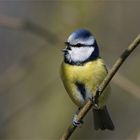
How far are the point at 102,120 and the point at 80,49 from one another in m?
0.62

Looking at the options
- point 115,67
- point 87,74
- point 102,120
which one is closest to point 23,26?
point 87,74

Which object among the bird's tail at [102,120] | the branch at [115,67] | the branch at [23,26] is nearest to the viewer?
the branch at [115,67]

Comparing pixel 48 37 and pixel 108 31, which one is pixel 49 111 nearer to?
pixel 108 31

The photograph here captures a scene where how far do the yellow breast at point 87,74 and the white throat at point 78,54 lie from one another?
41mm

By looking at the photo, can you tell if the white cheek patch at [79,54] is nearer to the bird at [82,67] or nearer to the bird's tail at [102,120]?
the bird at [82,67]

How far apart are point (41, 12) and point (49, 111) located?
1.05 metres

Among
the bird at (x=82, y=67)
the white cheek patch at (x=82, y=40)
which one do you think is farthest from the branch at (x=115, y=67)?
the white cheek patch at (x=82, y=40)

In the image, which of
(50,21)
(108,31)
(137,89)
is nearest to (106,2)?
(108,31)

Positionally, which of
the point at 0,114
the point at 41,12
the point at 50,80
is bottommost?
the point at 0,114

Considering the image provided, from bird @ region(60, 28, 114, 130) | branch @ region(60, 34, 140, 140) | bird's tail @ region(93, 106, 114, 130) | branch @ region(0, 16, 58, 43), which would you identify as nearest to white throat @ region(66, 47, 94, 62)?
bird @ region(60, 28, 114, 130)

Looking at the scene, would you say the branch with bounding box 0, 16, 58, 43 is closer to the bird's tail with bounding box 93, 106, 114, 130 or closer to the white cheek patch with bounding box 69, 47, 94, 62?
the white cheek patch with bounding box 69, 47, 94, 62

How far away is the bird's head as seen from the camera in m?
3.06

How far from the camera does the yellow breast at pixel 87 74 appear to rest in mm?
3059

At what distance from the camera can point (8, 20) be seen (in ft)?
11.2
